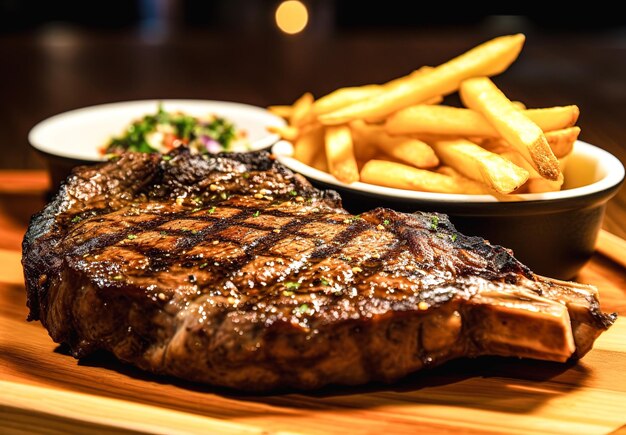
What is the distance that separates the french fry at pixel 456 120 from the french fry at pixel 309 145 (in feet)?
1.25

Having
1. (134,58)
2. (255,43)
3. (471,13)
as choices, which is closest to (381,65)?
(255,43)

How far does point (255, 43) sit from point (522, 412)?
303 inches

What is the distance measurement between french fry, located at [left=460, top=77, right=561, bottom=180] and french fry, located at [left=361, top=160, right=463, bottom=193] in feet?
0.93

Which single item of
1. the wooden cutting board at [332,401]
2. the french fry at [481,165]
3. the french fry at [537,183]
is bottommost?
the wooden cutting board at [332,401]

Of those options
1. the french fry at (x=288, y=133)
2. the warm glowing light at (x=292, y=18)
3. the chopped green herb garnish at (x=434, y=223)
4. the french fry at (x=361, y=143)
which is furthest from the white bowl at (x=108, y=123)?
the warm glowing light at (x=292, y=18)

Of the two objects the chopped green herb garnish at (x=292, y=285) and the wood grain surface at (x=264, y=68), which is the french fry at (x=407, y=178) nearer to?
the chopped green herb garnish at (x=292, y=285)

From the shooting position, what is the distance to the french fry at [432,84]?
119 inches

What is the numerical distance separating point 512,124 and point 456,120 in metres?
0.30

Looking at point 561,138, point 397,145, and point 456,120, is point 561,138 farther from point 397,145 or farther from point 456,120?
point 397,145

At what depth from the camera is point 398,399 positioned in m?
2.02

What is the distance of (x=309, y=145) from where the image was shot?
3268 millimetres

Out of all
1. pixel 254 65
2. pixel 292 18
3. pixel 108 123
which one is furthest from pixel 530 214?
pixel 292 18

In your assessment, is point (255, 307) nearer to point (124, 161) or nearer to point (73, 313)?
point (73, 313)

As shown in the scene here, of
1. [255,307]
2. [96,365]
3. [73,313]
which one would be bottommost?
[96,365]
